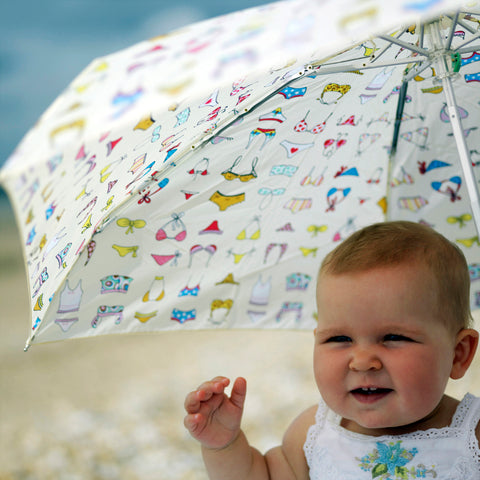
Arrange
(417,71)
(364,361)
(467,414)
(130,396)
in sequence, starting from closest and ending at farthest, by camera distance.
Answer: (364,361)
(467,414)
(417,71)
(130,396)

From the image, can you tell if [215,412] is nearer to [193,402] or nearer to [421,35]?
[193,402]

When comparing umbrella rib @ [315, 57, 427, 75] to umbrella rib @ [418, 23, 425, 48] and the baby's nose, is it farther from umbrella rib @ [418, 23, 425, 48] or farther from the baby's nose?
the baby's nose

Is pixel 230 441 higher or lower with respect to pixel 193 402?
lower

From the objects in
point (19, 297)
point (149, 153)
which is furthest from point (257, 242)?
point (19, 297)

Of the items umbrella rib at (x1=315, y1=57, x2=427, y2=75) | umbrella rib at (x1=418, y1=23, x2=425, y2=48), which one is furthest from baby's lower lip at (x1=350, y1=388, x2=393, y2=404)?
umbrella rib at (x1=418, y1=23, x2=425, y2=48)

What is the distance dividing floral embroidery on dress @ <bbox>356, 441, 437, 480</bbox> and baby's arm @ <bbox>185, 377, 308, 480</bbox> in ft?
0.61

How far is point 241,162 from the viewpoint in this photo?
1.44 m

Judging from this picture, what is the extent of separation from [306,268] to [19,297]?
3410 millimetres

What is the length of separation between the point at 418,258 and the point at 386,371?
231 millimetres

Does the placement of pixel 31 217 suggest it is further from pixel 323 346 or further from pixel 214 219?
pixel 323 346

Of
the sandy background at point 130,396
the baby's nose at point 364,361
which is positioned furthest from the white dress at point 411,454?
the sandy background at point 130,396

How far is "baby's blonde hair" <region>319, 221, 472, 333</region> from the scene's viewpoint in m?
1.19

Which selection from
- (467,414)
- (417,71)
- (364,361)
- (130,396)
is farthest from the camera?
(130,396)

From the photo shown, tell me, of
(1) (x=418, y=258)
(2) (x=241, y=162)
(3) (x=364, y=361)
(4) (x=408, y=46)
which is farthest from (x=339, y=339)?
(4) (x=408, y=46)
